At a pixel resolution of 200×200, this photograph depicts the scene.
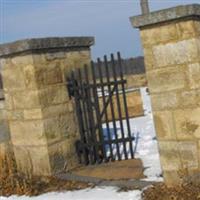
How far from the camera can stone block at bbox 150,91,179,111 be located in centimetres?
503

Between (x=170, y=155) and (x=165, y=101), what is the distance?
58cm

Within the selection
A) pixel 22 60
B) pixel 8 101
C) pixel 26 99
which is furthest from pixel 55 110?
pixel 22 60

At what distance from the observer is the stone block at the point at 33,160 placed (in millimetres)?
6840

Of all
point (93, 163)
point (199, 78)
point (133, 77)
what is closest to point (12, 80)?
point (93, 163)

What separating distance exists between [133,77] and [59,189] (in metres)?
22.8

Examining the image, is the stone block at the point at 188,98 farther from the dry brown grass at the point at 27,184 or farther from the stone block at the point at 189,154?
the dry brown grass at the point at 27,184

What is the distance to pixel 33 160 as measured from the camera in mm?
6961

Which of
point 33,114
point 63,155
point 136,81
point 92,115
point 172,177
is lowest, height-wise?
point 172,177

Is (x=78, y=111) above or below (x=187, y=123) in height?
above

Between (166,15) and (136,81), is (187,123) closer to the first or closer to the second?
(166,15)

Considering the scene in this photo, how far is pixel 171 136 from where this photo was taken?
5109mm

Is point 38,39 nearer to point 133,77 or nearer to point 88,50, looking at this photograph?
point 88,50

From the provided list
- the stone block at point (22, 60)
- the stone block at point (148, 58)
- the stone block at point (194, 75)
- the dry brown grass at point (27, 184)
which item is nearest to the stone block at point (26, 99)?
the stone block at point (22, 60)

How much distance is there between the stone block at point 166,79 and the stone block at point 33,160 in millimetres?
2317
